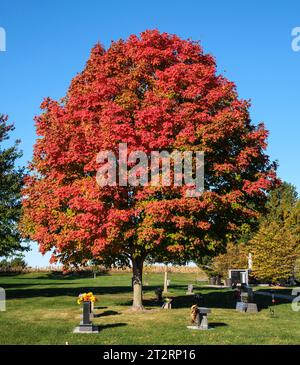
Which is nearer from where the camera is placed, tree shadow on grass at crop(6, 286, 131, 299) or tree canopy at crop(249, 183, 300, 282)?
tree shadow on grass at crop(6, 286, 131, 299)

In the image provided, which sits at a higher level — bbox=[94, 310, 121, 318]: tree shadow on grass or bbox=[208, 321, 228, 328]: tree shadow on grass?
bbox=[208, 321, 228, 328]: tree shadow on grass

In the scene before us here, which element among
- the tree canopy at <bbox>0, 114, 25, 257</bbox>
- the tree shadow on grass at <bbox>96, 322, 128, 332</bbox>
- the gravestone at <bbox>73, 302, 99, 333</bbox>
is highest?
the tree canopy at <bbox>0, 114, 25, 257</bbox>

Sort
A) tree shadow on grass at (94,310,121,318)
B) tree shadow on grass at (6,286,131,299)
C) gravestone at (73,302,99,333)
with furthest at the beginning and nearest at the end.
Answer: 1. tree shadow on grass at (6,286,131,299)
2. tree shadow on grass at (94,310,121,318)
3. gravestone at (73,302,99,333)

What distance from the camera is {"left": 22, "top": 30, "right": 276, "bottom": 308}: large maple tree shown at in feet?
76.8

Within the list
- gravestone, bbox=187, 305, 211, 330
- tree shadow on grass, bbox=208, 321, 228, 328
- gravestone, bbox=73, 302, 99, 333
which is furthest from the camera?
tree shadow on grass, bbox=208, 321, 228, 328

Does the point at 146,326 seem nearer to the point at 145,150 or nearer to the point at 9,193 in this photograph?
the point at 145,150

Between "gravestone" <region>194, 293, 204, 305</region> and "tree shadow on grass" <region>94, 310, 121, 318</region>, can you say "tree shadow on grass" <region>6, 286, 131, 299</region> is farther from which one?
"tree shadow on grass" <region>94, 310, 121, 318</region>

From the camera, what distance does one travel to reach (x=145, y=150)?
23516 mm

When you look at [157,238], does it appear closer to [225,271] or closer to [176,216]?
[176,216]

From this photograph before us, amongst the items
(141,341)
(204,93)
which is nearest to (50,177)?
(204,93)

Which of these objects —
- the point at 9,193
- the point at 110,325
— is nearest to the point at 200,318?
the point at 110,325

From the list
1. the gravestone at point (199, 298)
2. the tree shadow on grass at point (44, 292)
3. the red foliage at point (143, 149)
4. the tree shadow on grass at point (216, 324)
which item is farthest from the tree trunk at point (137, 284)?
the tree shadow on grass at point (44, 292)

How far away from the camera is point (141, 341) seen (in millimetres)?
17391

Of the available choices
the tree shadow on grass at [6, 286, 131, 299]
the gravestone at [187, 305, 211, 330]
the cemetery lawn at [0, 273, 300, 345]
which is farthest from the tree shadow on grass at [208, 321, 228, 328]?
the tree shadow on grass at [6, 286, 131, 299]
